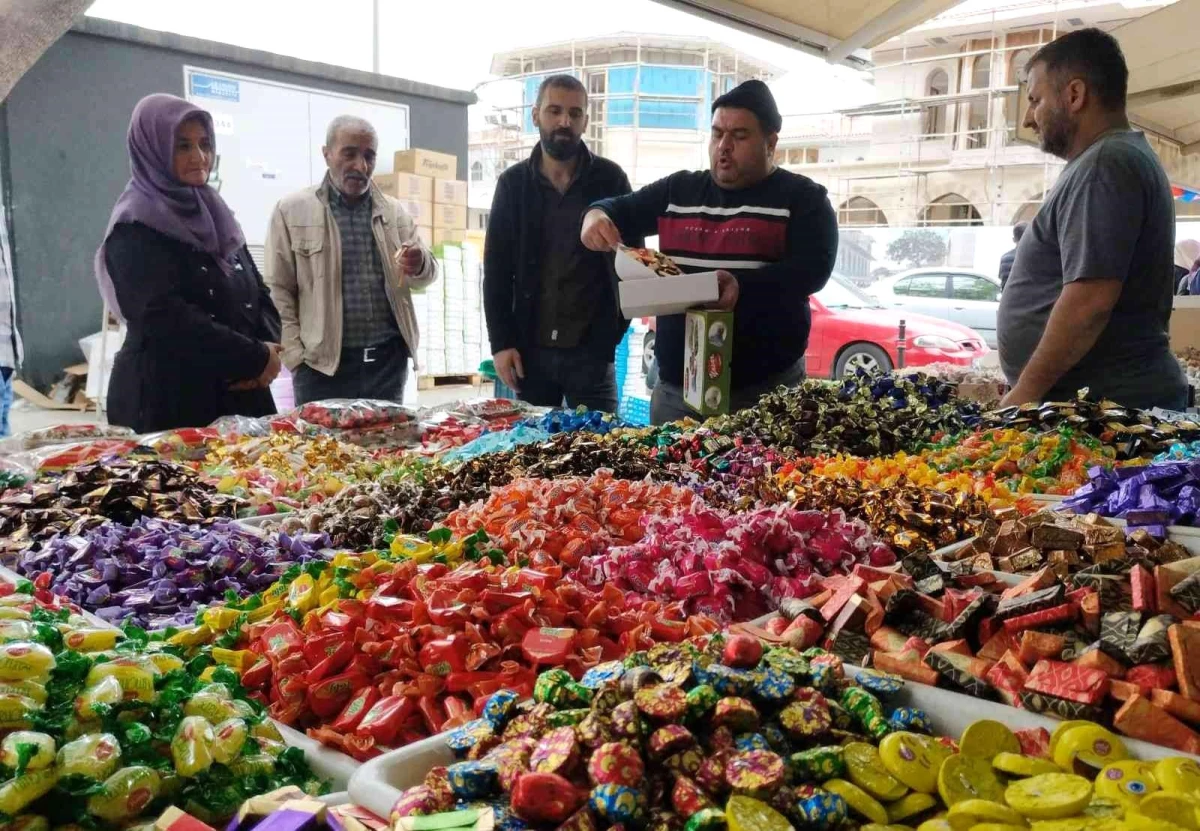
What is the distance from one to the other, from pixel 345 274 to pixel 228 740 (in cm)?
260

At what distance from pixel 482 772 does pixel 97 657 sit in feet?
1.64

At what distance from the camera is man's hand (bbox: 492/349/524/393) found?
10.7ft

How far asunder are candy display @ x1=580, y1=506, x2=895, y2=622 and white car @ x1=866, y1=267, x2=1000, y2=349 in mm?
9172

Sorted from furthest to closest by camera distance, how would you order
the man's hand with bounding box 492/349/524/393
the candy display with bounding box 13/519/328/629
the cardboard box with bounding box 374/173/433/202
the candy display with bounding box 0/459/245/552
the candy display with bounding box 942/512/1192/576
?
the cardboard box with bounding box 374/173/433/202
the man's hand with bounding box 492/349/524/393
the candy display with bounding box 0/459/245/552
the candy display with bounding box 13/519/328/629
the candy display with bounding box 942/512/1192/576

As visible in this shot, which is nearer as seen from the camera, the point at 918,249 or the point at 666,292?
the point at 666,292

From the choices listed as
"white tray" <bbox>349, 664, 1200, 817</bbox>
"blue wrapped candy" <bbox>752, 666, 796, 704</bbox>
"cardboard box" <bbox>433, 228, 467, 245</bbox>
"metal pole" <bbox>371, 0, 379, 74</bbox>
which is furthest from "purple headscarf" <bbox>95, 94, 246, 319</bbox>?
"metal pole" <bbox>371, 0, 379, 74</bbox>

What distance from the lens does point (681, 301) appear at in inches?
102

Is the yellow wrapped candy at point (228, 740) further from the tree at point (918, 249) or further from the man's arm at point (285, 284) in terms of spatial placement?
the tree at point (918, 249)

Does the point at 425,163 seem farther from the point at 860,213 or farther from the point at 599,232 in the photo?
the point at 860,213

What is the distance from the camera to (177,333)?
284cm

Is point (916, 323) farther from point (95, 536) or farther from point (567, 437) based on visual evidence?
point (95, 536)

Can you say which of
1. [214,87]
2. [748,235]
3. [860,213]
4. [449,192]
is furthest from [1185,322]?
[860,213]

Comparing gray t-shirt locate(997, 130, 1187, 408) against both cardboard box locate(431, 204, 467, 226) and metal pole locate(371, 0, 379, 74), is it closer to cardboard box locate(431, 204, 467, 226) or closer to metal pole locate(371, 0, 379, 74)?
cardboard box locate(431, 204, 467, 226)

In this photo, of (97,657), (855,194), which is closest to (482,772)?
(97,657)
